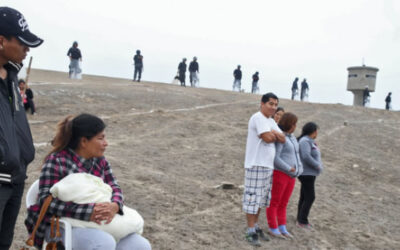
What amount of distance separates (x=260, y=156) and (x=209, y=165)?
382cm

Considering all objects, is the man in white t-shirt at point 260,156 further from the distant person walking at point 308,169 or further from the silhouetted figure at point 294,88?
the silhouetted figure at point 294,88

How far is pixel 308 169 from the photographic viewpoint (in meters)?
5.60

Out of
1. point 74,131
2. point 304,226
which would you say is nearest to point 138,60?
point 304,226

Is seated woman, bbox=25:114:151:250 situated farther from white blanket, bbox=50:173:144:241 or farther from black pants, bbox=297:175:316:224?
black pants, bbox=297:175:316:224

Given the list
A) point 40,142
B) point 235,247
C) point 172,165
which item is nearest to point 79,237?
point 235,247

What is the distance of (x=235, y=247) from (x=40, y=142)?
18.0 feet

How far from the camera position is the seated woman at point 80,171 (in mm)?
2561

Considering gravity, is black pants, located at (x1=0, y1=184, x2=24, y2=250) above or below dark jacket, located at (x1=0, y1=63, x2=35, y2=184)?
below

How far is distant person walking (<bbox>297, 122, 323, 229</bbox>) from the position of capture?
5555 millimetres

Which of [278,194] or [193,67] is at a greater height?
[193,67]

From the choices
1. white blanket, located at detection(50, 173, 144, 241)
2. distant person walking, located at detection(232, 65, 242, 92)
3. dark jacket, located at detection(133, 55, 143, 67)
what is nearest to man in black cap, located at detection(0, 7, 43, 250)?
white blanket, located at detection(50, 173, 144, 241)

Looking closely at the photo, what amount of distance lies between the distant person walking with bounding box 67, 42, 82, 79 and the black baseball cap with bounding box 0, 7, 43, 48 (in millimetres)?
16847

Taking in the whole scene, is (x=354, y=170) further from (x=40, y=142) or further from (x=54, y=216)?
(x=54, y=216)

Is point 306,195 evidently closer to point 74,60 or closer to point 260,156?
point 260,156
